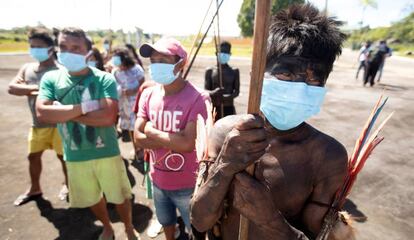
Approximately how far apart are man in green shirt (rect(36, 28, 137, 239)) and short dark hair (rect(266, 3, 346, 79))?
2114 millimetres

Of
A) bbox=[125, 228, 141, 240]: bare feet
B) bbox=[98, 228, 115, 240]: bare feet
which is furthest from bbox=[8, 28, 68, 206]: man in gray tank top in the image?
bbox=[125, 228, 141, 240]: bare feet

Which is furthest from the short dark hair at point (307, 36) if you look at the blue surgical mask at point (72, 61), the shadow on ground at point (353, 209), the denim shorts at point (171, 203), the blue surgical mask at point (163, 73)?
the shadow on ground at point (353, 209)

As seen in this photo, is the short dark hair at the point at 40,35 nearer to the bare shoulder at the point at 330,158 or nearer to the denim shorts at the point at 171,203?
the denim shorts at the point at 171,203

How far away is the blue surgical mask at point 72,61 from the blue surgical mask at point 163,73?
35.7 inches

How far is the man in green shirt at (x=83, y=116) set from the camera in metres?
2.91

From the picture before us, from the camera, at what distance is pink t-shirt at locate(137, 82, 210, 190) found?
98.7 inches

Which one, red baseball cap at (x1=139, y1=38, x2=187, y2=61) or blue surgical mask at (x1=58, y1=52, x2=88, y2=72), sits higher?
red baseball cap at (x1=139, y1=38, x2=187, y2=61)

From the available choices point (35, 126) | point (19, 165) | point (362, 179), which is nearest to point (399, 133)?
point (362, 179)

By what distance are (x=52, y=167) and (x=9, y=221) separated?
1.69 meters

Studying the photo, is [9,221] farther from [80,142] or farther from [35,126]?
[80,142]

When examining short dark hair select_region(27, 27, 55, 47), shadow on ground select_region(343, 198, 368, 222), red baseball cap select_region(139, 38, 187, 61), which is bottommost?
shadow on ground select_region(343, 198, 368, 222)

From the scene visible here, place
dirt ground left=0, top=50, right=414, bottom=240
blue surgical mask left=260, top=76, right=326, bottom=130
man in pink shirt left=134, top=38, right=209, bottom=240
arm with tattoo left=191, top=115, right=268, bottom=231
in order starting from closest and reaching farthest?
arm with tattoo left=191, top=115, right=268, bottom=231 < blue surgical mask left=260, top=76, right=326, bottom=130 < man in pink shirt left=134, top=38, right=209, bottom=240 < dirt ground left=0, top=50, right=414, bottom=240

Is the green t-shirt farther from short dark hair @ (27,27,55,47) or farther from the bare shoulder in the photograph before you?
the bare shoulder

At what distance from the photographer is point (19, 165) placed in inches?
217
